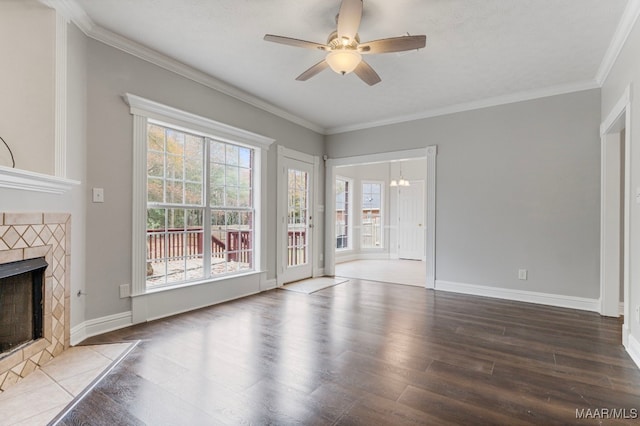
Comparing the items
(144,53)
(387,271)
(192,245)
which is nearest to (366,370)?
(192,245)

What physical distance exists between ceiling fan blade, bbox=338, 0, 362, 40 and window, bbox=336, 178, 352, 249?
221 inches

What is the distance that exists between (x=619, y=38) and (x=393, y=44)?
2.14 metres

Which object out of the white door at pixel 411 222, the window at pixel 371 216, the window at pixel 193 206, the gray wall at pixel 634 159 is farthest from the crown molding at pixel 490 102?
the white door at pixel 411 222

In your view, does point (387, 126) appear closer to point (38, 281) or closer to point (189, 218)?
point (189, 218)

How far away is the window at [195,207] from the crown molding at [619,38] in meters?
4.06

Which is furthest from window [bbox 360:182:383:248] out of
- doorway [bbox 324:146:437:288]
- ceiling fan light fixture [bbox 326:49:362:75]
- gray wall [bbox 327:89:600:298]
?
ceiling fan light fixture [bbox 326:49:362:75]

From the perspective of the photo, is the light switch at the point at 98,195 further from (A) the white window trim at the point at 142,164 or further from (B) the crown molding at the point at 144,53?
(B) the crown molding at the point at 144,53

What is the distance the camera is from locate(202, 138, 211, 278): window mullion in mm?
3881

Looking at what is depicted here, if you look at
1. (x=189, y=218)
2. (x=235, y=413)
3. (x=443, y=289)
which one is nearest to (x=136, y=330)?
(x=189, y=218)

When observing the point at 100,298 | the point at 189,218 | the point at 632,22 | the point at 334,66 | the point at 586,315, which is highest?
the point at 632,22

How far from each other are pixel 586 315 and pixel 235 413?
155 inches

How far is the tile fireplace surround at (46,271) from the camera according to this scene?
2.02 metres

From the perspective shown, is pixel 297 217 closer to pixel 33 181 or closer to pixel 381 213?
pixel 33 181

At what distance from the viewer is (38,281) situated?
7.56 ft
